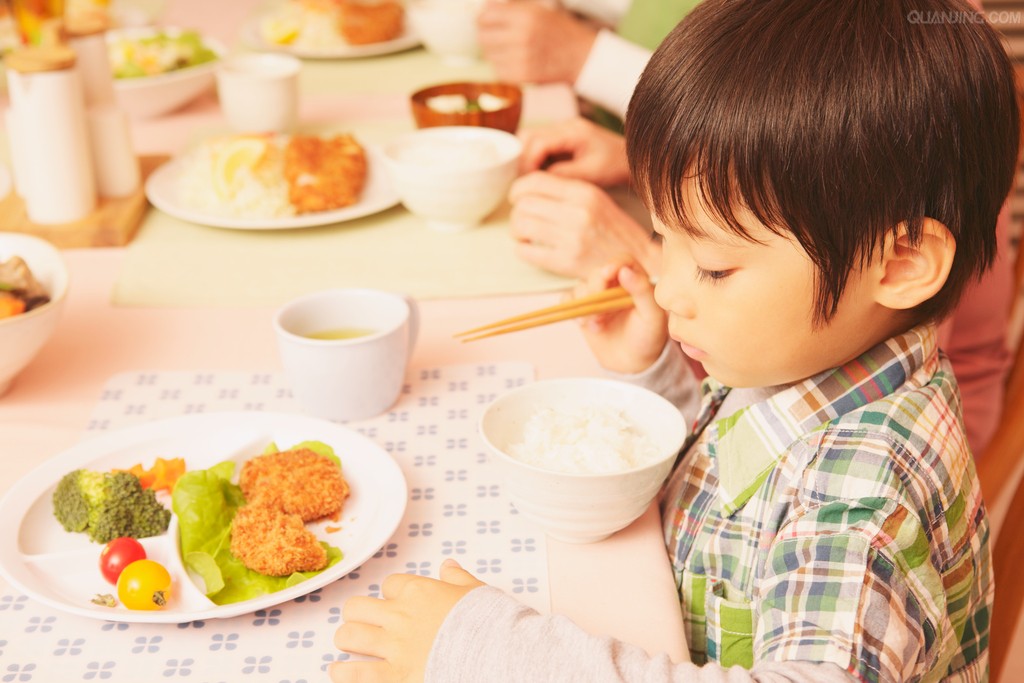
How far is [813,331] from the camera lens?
3.00 feet

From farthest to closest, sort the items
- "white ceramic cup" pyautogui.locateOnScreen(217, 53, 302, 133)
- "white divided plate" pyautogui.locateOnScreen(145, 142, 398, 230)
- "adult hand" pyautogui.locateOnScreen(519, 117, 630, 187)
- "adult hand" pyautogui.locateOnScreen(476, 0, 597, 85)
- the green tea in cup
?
"adult hand" pyautogui.locateOnScreen(476, 0, 597, 85)
"white ceramic cup" pyautogui.locateOnScreen(217, 53, 302, 133)
"adult hand" pyautogui.locateOnScreen(519, 117, 630, 187)
"white divided plate" pyautogui.locateOnScreen(145, 142, 398, 230)
the green tea in cup

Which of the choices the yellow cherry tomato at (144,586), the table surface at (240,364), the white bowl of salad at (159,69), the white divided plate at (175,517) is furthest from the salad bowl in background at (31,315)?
the white bowl of salad at (159,69)

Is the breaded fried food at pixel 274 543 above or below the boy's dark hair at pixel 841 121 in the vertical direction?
below

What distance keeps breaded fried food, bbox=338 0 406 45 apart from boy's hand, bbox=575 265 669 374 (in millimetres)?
1397

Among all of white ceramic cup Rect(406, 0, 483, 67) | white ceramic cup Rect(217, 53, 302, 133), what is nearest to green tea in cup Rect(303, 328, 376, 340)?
white ceramic cup Rect(217, 53, 302, 133)

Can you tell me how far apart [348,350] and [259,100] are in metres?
0.98

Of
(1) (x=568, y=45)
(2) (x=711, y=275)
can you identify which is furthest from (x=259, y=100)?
(2) (x=711, y=275)

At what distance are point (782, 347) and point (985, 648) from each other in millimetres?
405

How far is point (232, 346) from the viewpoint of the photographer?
130 centimetres

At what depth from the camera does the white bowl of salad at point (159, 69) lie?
2.01 metres

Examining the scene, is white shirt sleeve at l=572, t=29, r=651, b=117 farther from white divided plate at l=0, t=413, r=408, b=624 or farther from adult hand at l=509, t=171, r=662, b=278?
white divided plate at l=0, t=413, r=408, b=624

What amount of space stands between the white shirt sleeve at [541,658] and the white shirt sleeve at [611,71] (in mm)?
1427

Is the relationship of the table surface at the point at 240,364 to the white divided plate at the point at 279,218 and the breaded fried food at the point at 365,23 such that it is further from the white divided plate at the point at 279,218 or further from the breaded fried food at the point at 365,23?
the breaded fried food at the point at 365,23

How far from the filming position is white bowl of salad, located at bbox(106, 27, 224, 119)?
2.01 meters
